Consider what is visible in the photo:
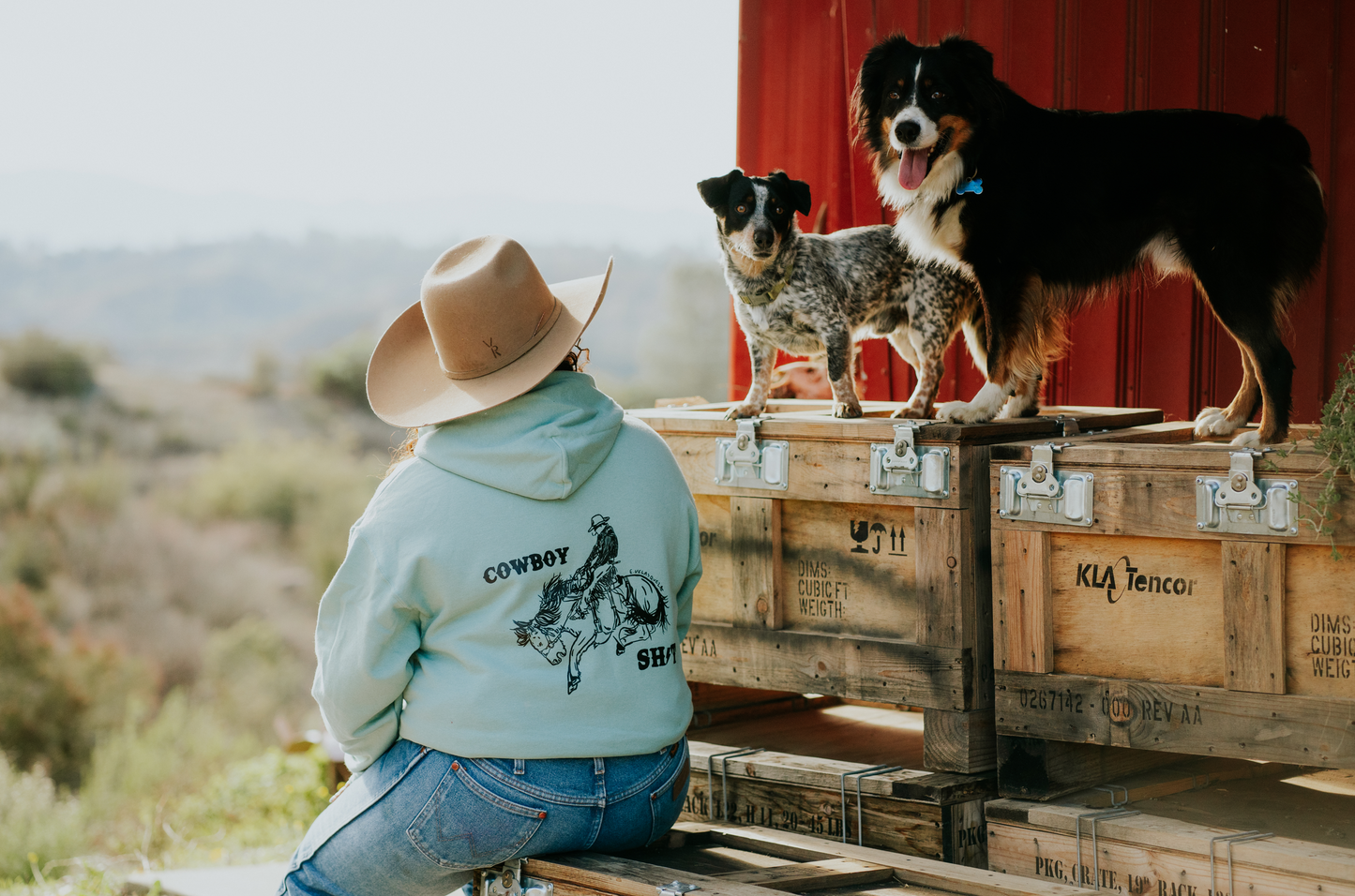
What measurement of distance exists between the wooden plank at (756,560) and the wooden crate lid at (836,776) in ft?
1.23

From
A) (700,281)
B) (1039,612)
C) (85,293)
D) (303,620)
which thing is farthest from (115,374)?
(1039,612)

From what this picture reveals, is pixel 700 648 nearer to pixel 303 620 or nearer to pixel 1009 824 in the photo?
pixel 1009 824

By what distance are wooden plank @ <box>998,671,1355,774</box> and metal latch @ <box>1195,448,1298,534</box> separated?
1.16 feet

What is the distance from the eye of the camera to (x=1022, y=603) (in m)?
2.76

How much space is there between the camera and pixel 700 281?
21094 millimetres

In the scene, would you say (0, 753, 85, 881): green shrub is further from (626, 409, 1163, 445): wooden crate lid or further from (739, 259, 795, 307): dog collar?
(739, 259, 795, 307): dog collar

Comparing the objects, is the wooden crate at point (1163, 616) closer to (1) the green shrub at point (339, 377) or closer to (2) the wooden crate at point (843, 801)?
(2) the wooden crate at point (843, 801)

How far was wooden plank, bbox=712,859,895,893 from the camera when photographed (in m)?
2.34

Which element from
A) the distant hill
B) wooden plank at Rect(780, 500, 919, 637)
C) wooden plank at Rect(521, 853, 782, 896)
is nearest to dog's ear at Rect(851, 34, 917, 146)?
wooden plank at Rect(780, 500, 919, 637)

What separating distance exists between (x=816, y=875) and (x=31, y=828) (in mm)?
5133

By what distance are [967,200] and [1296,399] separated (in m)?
1.46

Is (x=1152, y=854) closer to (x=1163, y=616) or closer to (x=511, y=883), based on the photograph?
(x=1163, y=616)

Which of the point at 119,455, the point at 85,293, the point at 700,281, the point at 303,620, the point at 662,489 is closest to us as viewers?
the point at 662,489

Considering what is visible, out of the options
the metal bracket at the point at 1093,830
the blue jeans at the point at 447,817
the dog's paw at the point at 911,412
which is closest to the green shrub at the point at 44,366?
the dog's paw at the point at 911,412
